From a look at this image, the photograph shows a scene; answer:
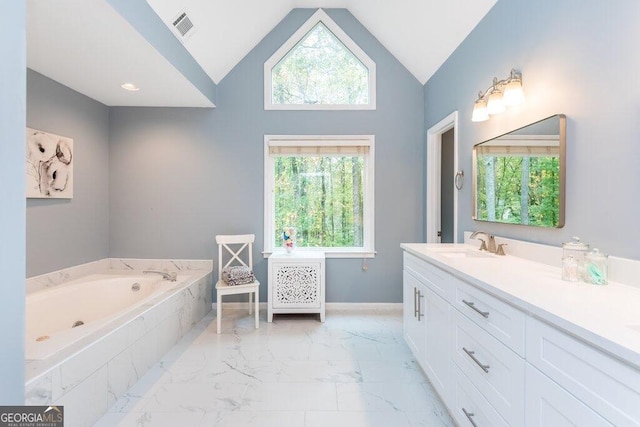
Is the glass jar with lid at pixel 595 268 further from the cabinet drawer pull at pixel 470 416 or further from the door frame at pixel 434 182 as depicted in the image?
the door frame at pixel 434 182

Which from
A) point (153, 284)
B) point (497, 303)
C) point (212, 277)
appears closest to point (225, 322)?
point (212, 277)

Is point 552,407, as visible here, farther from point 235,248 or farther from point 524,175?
point 235,248

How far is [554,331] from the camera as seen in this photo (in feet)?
2.90

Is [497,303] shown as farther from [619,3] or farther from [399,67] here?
[399,67]

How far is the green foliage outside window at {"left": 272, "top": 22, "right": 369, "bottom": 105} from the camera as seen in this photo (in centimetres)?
343

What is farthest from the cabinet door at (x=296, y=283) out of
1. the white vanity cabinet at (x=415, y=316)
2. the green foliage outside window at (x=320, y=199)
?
the white vanity cabinet at (x=415, y=316)

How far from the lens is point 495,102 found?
188 cm

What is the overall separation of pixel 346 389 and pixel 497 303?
1.24 m

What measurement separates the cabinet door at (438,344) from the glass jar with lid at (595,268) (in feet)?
2.01

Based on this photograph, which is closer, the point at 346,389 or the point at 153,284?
the point at 346,389

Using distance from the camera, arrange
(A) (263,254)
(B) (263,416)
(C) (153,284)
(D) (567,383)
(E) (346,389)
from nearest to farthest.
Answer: (D) (567,383), (B) (263,416), (E) (346,389), (C) (153,284), (A) (263,254)

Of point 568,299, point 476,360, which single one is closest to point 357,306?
point 476,360

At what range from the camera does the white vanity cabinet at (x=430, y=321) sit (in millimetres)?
1645

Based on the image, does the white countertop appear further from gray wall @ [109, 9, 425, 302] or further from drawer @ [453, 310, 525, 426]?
gray wall @ [109, 9, 425, 302]
